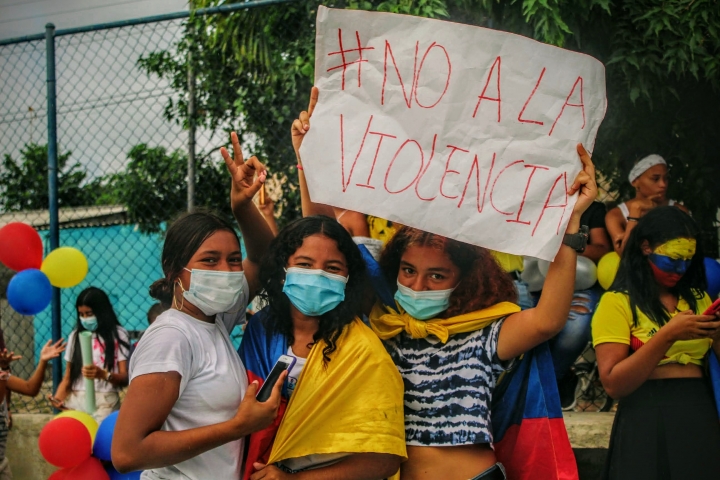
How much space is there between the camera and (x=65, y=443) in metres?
3.42

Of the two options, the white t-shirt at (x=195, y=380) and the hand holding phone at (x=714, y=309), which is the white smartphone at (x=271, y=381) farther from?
the hand holding phone at (x=714, y=309)

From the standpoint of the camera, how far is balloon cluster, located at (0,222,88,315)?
425 cm

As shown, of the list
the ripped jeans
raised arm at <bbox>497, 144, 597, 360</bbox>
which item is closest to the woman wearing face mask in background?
raised arm at <bbox>497, 144, 597, 360</bbox>

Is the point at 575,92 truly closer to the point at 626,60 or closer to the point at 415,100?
the point at 415,100

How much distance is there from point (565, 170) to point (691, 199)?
277cm

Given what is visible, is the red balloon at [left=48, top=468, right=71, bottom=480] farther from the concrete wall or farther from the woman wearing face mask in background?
the concrete wall

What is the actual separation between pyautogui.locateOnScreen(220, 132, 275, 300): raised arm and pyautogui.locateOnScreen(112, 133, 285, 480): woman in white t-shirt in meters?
0.02

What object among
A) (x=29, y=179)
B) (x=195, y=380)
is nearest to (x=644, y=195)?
(x=195, y=380)

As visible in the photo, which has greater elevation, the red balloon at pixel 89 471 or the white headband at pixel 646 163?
the white headband at pixel 646 163

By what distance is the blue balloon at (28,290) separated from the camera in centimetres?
424

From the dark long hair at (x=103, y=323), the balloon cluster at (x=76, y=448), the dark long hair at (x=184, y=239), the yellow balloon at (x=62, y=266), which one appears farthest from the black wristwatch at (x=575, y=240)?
the dark long hair at (x=103, y=323)

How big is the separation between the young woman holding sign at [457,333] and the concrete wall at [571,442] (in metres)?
1.85

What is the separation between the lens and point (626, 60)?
160 inches

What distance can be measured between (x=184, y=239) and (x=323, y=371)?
0.61 metres
